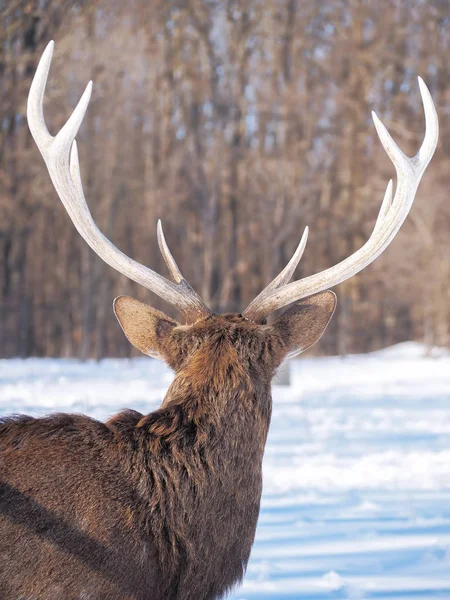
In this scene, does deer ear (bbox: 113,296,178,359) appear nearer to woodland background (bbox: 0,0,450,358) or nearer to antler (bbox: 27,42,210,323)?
antler (bbox: 27,42,210,323)

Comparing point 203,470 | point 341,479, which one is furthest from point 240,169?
point 203,470

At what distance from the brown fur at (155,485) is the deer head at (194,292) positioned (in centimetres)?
1

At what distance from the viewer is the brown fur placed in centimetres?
266

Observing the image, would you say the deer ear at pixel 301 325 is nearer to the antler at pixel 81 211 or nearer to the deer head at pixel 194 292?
the deer head at pixel 194 292

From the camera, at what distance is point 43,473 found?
9.14 ft

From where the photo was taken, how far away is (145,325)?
11.1 feet

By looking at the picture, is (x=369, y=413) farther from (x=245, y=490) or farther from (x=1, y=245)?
(x=1, y=245)

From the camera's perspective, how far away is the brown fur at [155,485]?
2.66 m

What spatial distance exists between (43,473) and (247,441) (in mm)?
699

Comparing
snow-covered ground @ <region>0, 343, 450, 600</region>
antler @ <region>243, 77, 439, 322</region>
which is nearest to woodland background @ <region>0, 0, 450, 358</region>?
snow-covered ground @ <region>0, 343, 450, 600</region>

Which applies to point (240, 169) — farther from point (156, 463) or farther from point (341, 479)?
point (156, 463)

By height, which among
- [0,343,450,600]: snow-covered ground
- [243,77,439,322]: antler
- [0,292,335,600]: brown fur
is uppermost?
[243,77,439,322]: antler

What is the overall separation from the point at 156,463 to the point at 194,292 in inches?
31.5

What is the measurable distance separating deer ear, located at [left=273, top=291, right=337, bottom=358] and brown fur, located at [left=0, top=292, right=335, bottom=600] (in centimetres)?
4
